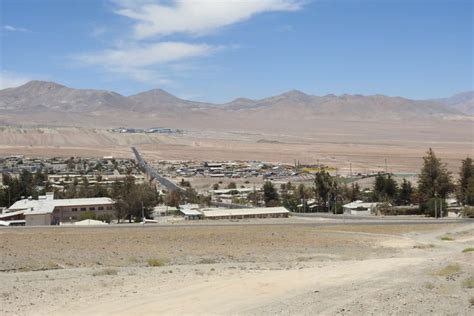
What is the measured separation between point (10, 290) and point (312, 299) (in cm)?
842

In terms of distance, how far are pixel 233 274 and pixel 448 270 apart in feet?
22.0

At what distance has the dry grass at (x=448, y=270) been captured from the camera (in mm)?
18627

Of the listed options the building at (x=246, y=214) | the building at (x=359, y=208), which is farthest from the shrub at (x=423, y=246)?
the building at (x=359, y=208)

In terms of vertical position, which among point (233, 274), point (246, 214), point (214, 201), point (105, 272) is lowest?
point (214, 201)

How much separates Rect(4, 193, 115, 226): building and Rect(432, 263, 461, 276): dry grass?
40.6m

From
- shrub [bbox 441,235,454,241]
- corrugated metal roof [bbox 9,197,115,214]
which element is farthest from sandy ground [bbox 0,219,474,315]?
corrugated metal roof [bbox 9,197,115,214]

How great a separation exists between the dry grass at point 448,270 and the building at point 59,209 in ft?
133

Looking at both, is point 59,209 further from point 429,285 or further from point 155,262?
point 429,285

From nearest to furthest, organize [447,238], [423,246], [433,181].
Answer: [423,246] → [447,238] → [433,181]

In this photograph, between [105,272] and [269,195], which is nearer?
[105,272]

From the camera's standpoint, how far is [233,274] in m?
20.9

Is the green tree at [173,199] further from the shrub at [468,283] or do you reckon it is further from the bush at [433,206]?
the shrub at [468,283]

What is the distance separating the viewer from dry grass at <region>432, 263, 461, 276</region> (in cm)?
1863

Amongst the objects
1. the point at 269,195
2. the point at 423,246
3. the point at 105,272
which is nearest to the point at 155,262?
the point at 105,272
